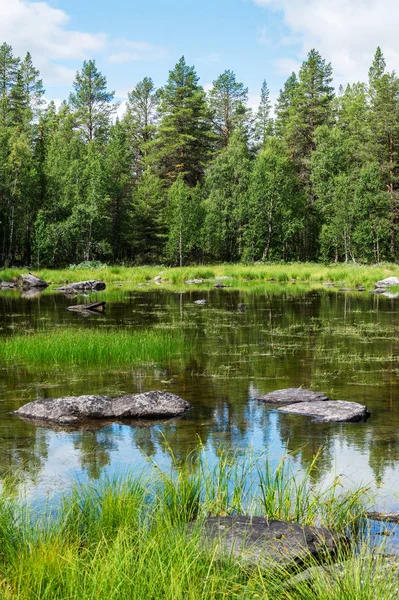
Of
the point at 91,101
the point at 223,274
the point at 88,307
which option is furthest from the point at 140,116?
the point at 88,307

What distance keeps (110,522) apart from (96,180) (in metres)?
56.2

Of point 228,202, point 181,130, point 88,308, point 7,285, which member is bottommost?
point 88,308

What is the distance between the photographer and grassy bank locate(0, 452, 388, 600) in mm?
3721

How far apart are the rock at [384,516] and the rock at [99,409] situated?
463 centimetres

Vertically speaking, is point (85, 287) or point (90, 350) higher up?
point (85, 287)

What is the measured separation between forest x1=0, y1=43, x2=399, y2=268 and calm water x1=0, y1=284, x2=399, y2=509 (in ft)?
114

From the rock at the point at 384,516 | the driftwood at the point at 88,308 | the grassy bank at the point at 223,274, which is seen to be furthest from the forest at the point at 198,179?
the rock at the point at 384,516

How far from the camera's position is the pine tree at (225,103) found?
79.1m

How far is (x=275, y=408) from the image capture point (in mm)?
10656

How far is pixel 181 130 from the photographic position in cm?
7369

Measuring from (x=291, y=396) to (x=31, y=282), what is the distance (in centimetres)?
3852

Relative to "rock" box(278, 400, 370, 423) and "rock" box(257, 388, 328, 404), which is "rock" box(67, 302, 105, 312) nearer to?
"rock" box(257, 388, 328, 404)

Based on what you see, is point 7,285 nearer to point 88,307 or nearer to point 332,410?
point 88,307

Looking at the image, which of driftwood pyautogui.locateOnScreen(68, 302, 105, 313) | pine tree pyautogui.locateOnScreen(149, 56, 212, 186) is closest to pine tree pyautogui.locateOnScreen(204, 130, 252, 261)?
pine tree pyautogui.locateOnScreen(149, 56, 212, 186)
